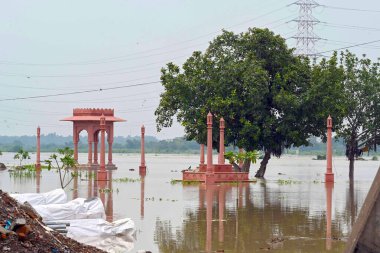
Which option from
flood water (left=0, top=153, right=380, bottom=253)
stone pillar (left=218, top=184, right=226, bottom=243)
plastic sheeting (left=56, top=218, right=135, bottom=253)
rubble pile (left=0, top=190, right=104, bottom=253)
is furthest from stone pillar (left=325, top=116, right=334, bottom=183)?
rubble pile (left=0, top=190, right=104, bottom=253)

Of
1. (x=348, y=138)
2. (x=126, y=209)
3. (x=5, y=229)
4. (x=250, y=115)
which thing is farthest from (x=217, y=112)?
(x=5, y=229)

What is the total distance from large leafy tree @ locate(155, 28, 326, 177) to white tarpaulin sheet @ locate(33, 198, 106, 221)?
2175 centimetres

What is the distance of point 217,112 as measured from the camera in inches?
1475

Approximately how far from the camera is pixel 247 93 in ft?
122

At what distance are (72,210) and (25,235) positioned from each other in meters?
5.47

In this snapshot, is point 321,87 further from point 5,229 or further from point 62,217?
point 5,229

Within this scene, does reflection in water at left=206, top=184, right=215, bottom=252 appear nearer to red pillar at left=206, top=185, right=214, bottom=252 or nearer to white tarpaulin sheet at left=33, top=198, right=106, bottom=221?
red pillar at left=206, top=185, right=214, bottom=252

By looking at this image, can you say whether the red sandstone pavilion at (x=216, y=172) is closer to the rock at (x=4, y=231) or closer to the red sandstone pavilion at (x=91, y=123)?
the red sandstone pavilion at (x=91, y=123)

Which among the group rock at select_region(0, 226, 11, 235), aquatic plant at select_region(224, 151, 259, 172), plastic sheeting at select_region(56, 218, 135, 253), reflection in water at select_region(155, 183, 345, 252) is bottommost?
reflection in water at select_region(155, 183, 345, 252)

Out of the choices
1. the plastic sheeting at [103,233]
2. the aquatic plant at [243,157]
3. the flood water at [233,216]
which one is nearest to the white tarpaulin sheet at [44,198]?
the plastic sheeting at [103,233]

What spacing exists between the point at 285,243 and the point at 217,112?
77.4ft

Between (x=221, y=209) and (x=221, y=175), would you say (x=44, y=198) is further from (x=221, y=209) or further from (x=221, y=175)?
(x=221, y=175)

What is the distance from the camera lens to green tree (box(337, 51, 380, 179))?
4200cm

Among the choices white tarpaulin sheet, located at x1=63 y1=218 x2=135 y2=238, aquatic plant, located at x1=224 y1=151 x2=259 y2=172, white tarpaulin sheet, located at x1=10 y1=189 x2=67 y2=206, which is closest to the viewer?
white tarpaulin sheet, located at x1=63 y1=218 x2=135 y2=238
